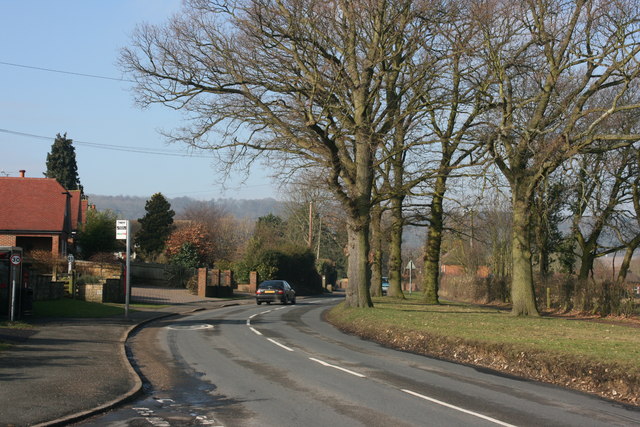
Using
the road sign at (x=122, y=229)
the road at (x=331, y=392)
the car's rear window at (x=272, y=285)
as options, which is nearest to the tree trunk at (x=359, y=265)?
the road sign at (x=122, y=229)

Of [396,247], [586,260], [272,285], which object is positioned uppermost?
[396,247]

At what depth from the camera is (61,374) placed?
11570 millimetres

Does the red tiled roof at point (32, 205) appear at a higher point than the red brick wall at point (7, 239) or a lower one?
higher

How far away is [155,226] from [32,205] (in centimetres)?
2777

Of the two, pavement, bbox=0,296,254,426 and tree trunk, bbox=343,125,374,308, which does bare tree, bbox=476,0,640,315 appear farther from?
pavement, bbox=0,296,254,426

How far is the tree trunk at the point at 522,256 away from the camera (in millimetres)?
24562

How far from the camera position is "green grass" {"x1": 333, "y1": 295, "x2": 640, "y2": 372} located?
45.4 feet

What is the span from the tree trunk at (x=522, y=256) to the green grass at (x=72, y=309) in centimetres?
1591

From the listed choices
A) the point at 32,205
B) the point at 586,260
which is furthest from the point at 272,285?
the point at 32,205

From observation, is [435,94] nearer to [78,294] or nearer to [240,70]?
[240,70]

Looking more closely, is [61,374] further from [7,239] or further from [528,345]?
[7,239]

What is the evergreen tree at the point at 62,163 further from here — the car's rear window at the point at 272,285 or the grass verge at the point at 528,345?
the grass verge at the point at 528,345

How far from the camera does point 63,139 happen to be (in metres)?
70.3

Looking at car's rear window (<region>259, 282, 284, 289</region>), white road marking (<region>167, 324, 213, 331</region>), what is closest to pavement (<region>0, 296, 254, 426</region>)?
white road marking (<region>167, 324, 213, 331</region>)
